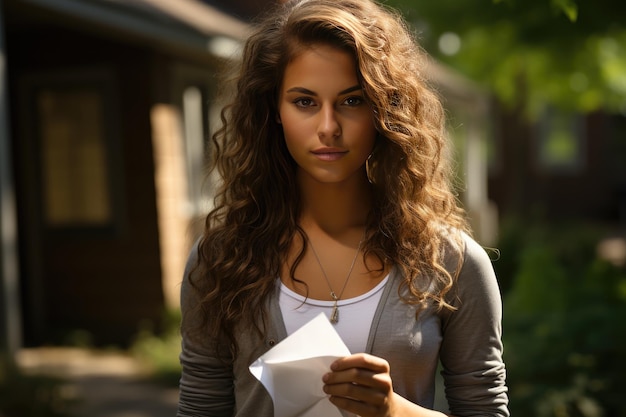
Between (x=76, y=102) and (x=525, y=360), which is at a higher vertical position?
(x=76, y=102)

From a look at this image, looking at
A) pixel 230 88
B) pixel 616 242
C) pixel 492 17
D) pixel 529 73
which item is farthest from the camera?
pixel 616 242

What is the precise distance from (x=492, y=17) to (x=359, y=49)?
15.5ft

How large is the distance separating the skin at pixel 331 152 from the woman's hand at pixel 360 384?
35 millimetres

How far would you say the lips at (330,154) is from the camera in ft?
A: 6.04

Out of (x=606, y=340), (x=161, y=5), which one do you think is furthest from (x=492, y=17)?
(x=161, y=5)

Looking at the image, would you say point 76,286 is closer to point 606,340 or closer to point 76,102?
point 76,102

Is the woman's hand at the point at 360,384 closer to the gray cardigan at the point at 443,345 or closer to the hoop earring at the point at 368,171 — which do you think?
the gray cardigan at the point at 443,345

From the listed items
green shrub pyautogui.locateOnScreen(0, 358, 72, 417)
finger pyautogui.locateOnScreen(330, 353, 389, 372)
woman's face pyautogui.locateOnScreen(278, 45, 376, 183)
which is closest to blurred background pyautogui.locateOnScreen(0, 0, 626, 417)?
green shrub pyautogui.locateOnScreen(0, 358, 72, 417)

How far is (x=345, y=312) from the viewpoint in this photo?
6.05 feet

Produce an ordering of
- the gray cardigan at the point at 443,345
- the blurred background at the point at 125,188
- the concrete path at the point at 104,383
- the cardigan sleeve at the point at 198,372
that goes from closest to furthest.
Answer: the gray cardigan at the point at 443,345
the cardigan sleeve at the point at 198,372
the blurred background at the point at 125,188
the concrete path at the point at 104,383

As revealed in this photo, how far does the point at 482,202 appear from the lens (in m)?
17.6

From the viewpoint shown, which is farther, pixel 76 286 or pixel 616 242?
pixel 616 242

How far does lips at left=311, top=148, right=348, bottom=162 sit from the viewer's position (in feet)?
6.04

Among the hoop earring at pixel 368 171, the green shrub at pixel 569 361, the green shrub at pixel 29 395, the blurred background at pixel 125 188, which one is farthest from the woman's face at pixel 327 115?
the green shrub at pixel 29 395
